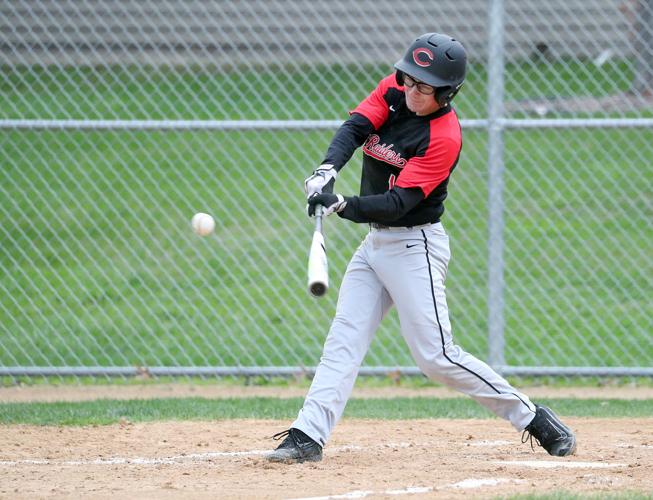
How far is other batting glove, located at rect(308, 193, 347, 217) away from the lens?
13.8 ft

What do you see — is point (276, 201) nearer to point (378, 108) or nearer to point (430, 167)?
point (378, 108)

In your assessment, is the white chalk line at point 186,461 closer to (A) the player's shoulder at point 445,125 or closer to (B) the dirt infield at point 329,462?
(B) the dirt infield at point 329,462

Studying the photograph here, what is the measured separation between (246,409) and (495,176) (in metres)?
2.20

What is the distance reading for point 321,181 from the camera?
433 centimetres

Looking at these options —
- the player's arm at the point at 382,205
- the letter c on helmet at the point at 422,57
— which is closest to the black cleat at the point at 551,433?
the player's arm at the point at 382,205

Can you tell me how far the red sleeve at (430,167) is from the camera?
428 cm

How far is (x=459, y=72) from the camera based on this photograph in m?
4.33

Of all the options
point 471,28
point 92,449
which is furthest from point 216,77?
point 92,449

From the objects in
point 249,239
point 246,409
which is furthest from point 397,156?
point 249,239

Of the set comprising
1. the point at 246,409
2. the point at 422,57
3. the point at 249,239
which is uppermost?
the point at 422,57

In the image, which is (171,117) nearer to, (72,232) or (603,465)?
(72,232)

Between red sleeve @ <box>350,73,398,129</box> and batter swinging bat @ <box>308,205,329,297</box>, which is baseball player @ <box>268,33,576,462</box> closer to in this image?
red sleeve @ <box>350,73,398,129</box>

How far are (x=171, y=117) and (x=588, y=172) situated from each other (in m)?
4.40

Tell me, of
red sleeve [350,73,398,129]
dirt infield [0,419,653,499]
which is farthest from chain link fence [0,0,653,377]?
red sleeve [350,73,398,129]
